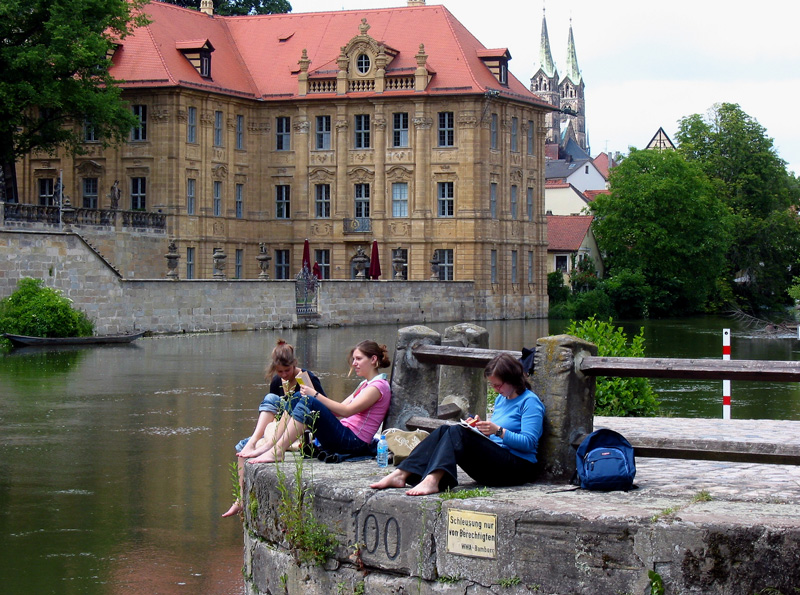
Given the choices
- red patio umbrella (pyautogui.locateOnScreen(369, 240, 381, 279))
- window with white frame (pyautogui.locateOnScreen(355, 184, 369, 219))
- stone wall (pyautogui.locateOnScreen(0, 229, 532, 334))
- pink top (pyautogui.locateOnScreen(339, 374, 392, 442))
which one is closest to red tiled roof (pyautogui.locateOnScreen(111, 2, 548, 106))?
window with white frame (pyautogui.locateOnScreen(355, 184, 369, 219))

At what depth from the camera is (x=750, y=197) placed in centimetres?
8356

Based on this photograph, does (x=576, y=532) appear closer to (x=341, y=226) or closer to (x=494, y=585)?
(x=494, y=585)

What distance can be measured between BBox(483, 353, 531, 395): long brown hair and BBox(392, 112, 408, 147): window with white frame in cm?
5284

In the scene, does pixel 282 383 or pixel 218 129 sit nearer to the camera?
pixel 282 383

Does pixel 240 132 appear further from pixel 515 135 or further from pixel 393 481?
pixel 393 481

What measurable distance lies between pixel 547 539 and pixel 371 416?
117 inches

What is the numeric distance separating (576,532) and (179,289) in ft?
123

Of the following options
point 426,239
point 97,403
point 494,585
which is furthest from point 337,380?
point 426,239

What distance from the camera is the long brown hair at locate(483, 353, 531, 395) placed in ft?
28.7

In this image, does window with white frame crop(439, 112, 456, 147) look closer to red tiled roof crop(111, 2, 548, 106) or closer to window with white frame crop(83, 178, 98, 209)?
red tiled roof crop(111, 2, 548, 106)

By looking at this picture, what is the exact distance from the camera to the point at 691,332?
5138cm

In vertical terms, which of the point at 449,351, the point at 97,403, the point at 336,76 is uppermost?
the point at 336,76

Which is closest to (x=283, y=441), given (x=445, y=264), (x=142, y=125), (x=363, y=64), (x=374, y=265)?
(x=374, y=265)

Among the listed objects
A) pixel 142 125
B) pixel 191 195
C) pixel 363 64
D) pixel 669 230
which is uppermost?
pixel 363 64
